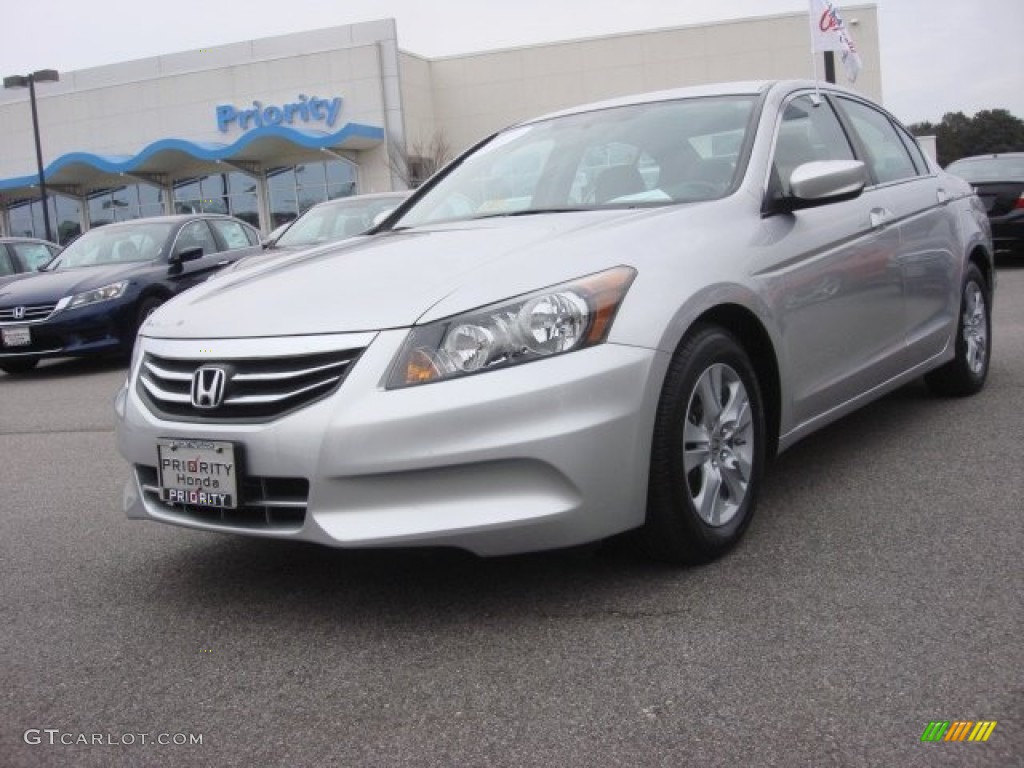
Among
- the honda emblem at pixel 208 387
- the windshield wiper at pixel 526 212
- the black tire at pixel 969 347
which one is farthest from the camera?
the black tire at pixel 969 347

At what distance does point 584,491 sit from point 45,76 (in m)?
24.2

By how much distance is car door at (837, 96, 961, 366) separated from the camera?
178 inches

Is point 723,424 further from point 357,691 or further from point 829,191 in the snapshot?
point 357,691

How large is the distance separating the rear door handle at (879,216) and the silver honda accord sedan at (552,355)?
73 mm

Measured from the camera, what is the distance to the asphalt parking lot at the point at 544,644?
2244 millimetres

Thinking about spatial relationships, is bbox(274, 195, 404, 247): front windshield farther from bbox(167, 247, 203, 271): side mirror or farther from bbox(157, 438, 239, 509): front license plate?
bbox(157, 438, 239, 509): front license plate

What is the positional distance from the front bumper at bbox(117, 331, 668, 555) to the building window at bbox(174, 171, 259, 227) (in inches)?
1378

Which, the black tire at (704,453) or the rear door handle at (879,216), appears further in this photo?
the rear door handle at (879,216)

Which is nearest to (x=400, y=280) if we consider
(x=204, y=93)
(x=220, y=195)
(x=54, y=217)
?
(x=220, y=195)

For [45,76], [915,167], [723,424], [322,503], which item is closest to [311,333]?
[322,503]

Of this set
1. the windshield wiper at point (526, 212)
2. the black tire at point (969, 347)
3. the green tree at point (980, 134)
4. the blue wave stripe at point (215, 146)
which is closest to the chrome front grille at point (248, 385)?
the windshield wiper at point (526, 212)

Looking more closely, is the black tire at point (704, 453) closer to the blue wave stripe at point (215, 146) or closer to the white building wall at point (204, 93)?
the blue wave stripe at point (215, 146)

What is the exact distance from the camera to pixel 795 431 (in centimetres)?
367

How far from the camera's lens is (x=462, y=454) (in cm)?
265
